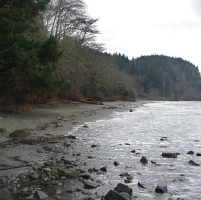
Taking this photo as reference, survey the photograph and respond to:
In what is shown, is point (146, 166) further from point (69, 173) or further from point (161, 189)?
point (69, 173)

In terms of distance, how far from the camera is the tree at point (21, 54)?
1048cm

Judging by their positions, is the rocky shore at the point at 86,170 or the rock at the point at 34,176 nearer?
the rocky shore at the point at 86,170

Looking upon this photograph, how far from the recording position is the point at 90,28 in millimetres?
28094

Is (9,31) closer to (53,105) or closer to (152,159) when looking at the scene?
(152,159)

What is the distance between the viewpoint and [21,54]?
407 inches

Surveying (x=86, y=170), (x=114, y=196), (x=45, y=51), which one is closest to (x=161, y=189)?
(x=114, y=196)

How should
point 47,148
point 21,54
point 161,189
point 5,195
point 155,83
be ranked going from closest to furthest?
1. point 5,195
2. point 161,189
3. point 47,148
4. point 21,54
5. point 155,83

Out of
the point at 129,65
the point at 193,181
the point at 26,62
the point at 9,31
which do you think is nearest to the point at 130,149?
the point at 193,181

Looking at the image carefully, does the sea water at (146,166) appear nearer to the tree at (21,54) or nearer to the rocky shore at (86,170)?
the rocky shore at (86,170)

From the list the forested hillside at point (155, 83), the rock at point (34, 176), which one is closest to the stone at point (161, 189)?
the rock at point (34, 176)

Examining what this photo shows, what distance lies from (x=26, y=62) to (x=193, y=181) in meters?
8.78

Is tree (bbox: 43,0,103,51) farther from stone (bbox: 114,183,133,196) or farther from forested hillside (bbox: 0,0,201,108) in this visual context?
stone (bbox: 114,183,133,196)

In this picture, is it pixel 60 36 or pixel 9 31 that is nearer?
pixel 9 31

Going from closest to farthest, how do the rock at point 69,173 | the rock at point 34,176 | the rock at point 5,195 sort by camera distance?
the rock at point 5,195, the rock at point 34,176, the rock at point 69,173
